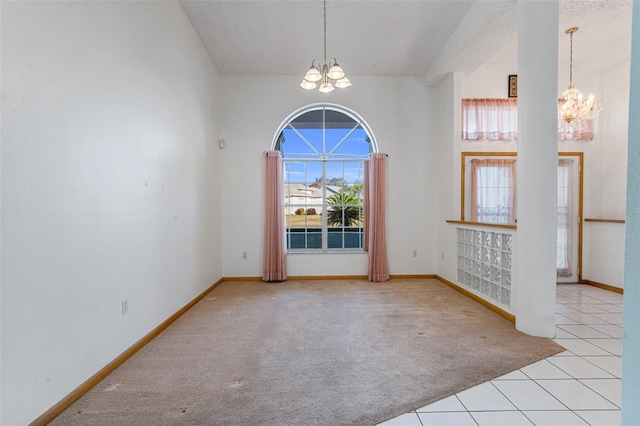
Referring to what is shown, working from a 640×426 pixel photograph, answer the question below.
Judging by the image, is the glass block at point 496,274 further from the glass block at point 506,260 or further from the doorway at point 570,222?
the doorway at point 570,222

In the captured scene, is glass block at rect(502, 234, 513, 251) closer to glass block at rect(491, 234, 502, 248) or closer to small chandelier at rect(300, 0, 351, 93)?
glass block at rect(491, 234, 502, 248)

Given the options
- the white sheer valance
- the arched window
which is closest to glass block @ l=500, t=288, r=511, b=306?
the arched window

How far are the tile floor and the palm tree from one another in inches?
127

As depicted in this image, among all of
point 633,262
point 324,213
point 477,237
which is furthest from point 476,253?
point 633,262

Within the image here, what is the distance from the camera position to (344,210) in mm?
5316

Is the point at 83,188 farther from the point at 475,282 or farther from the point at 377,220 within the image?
the point at 475,282

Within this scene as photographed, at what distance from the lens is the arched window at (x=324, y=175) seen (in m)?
5.18

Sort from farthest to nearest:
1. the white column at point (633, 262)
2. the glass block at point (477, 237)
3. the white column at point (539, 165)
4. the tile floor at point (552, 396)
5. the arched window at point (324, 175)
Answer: the arched window at point (324, 175) < the glass block at point (477, 237) < the white column at point (539, 165) < the tile floor at point (552, 396) < the white column at point (633, 262)

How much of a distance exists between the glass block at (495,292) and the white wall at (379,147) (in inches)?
64.1

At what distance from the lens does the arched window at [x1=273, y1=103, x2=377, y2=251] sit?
204 inches

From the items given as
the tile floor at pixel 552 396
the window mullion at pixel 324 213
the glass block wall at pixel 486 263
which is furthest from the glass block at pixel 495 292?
the window mullion at pixel 324 213

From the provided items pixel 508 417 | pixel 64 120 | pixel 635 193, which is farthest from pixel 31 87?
pixel 508 417

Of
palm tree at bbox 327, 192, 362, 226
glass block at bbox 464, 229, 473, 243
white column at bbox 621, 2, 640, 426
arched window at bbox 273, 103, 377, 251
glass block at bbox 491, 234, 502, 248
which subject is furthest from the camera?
palm tree at bbox 327, 192, 362, 226

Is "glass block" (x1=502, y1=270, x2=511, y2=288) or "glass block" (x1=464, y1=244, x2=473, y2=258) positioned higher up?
"glass block" (x1=464, y1=244, x2=473, y2=258)
